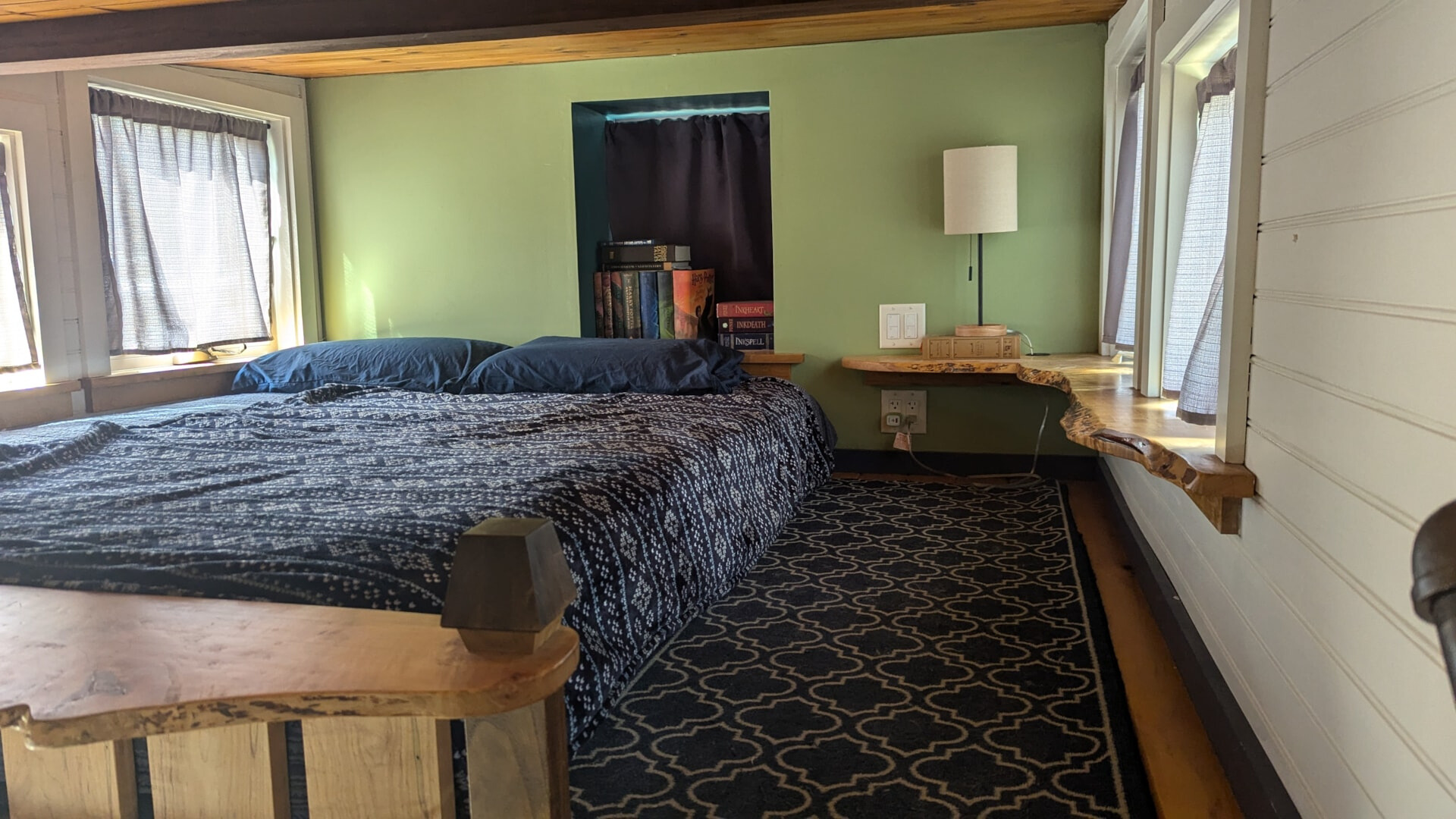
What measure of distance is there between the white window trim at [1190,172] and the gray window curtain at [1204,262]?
9 centimetres

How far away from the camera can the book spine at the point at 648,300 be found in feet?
13.9

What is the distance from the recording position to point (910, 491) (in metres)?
3.84

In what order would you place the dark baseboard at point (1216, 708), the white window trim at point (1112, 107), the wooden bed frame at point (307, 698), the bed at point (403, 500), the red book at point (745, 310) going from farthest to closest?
the red book at point (745, 310) < the white window trim at point (1112, 107) < the bed at point (403, 500) < the dark baseboard at point (1216, 708) < the wooden bed frame at point (307, 698)

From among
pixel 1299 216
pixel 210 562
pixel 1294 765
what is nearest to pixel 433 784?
pixel 210 562

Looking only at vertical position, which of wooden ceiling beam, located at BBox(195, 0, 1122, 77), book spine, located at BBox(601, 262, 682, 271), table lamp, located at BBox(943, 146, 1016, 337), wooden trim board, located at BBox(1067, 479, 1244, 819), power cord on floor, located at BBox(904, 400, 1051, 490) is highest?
wooden ceiling beam, located at BBox(195, 0, 1122, 77)

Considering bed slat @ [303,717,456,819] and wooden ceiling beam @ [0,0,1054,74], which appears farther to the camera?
wooden ceiling beam @ [0,0,1054,74]

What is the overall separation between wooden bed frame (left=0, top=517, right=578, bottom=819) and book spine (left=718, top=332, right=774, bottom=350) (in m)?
3.16

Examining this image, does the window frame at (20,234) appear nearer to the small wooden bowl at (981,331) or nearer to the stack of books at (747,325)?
the stack of books at (747,325)

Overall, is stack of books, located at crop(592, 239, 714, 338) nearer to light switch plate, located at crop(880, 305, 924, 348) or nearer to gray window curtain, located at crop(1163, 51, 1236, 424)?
light switch plate, located at crop(880, 305, 924, 348)

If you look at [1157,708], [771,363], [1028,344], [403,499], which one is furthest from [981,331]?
[403,499]

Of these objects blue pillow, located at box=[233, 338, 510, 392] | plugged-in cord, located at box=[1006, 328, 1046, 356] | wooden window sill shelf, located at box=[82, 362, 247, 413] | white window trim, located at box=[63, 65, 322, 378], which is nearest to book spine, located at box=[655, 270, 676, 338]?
blue pillow, located at box=[233, 338, 510, 392]

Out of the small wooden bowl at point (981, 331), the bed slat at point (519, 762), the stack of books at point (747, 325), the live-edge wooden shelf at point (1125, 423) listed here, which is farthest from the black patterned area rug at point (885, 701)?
the stack of books at point (747, 325)

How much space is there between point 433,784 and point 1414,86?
119 cm

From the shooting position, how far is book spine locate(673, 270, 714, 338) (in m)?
4.23
